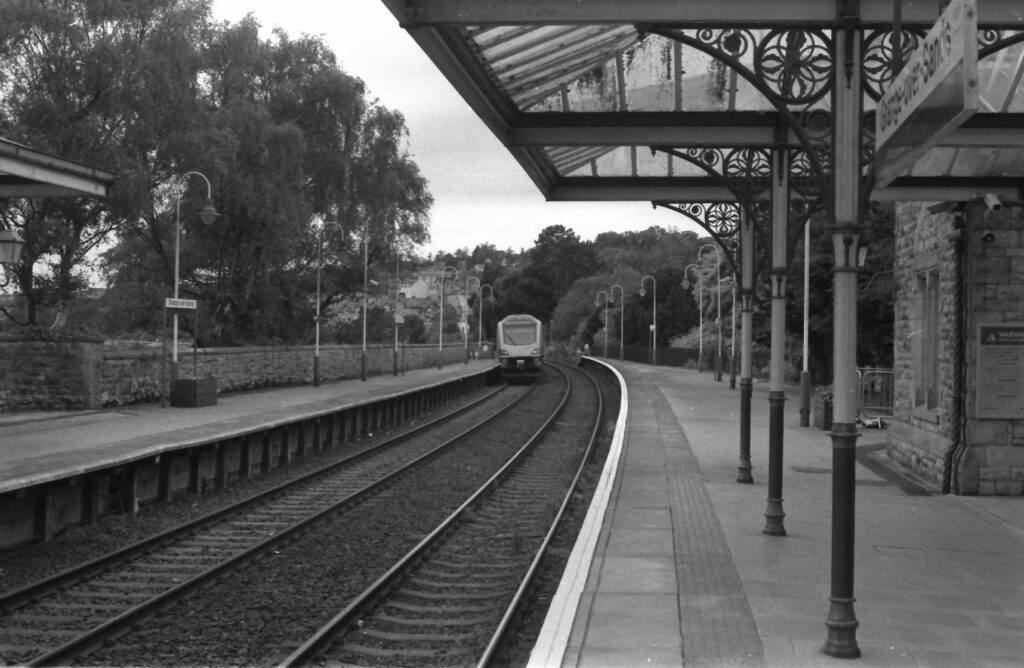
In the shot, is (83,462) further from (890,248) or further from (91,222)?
(890,248)

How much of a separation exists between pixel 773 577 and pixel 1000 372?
5.77 metres

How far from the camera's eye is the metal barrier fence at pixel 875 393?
23078 millimetres

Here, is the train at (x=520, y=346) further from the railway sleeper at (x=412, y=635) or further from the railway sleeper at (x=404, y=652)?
the railway sleeper at (x=404, y=652)

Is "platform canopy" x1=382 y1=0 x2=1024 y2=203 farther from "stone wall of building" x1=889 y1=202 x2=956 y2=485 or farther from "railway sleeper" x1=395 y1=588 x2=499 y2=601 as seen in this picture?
"railway sleeper" x1=395 y1=588 x2=499 y2=601

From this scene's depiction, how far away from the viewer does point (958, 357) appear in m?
12.9

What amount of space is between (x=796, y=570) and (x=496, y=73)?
5010 millimetres

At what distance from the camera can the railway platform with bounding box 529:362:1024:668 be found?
20.7ft

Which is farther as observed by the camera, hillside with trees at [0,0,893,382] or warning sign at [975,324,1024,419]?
hillside with trees at [0,0,893,382]

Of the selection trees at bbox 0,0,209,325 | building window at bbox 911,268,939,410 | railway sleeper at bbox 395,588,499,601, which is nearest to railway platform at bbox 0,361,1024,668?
railway sleeper at bbox 395,588,499,601

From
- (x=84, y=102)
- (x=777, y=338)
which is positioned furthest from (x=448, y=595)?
(x=84, y=102)

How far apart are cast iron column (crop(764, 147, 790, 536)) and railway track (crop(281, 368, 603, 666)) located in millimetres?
2255

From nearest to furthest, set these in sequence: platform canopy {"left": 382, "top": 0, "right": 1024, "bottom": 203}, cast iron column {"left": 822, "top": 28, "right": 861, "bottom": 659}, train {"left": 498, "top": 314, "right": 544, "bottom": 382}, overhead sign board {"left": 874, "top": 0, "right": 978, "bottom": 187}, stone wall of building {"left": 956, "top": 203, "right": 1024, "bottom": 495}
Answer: overhead sign board {"left": 874, "top": 0, "right": 978, "bottom": 187} → cast iron column {"left": 822, "top": 28, "right": 861, "bottom": 659} → platform canopy {"left": 382, "top": 0, "right": 1024, "bottom": 203} → stone wall of building {"left": 956, "top": 203, "right": 1024, "bottom": 495} → train {"left": 498, "top": 314, "right": 544, "bottom": 382}

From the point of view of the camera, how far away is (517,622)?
26.0 feet

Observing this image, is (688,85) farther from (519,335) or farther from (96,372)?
(519,335)
